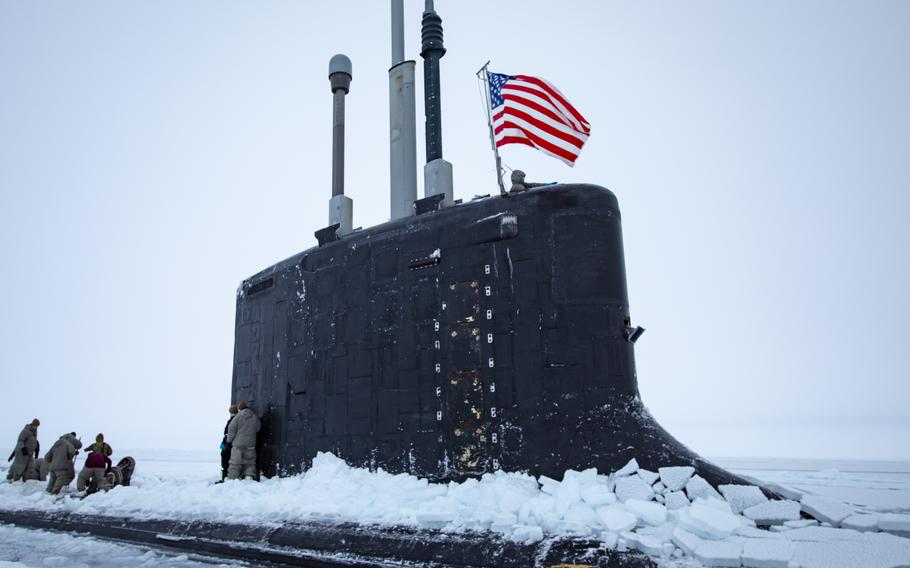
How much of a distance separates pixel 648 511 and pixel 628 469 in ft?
2.53

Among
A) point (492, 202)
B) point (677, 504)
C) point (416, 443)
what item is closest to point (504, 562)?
point (677, 504)

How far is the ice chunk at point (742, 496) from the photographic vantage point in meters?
5.97

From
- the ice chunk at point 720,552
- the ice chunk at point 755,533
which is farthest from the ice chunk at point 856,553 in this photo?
the ice chunk at point 720,552

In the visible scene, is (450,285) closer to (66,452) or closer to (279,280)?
(279,280)

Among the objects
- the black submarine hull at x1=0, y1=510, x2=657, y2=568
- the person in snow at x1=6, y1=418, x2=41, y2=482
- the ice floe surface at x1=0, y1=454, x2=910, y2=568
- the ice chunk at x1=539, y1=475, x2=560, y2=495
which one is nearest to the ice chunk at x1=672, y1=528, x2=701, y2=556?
the ice floe surface at x1=0, y1=454, x2=910, y2=568

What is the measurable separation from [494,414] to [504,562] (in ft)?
6.36

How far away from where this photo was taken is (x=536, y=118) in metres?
8.95

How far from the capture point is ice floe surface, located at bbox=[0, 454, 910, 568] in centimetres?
496

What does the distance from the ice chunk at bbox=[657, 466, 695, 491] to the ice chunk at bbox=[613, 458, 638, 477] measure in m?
0.26

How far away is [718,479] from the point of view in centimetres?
655

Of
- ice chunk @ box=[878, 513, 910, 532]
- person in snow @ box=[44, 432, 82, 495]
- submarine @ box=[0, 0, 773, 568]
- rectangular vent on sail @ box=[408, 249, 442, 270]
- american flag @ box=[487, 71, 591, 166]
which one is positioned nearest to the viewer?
ice chunk @ box=[878, 513, 910, 532]

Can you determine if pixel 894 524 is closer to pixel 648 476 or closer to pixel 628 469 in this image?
pixel 648 476

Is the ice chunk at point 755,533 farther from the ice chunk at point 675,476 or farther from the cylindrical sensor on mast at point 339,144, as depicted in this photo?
the cylindrical sensor on mast at point 339,144

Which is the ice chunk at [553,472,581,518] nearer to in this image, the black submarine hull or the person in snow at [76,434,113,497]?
the black submarine hull
